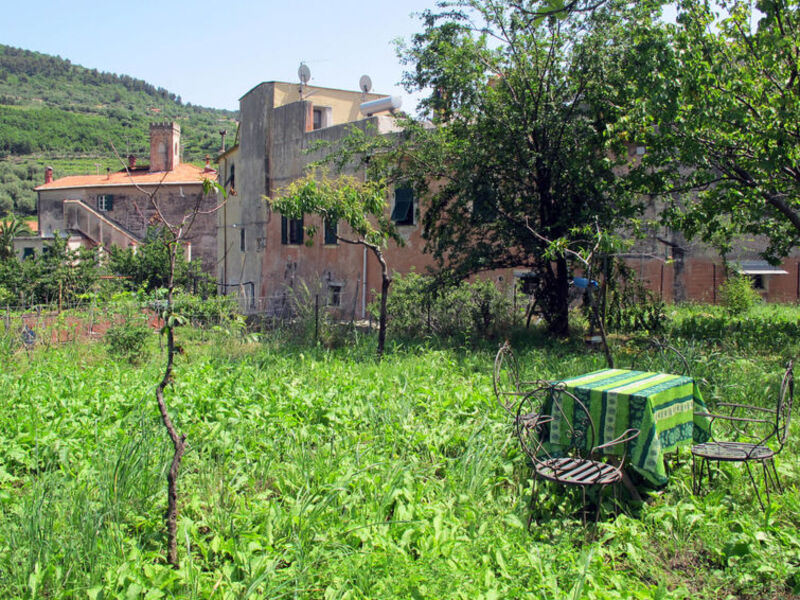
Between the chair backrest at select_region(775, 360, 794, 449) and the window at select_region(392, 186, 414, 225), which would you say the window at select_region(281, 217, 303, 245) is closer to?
the window at select_region(392, 186, 414, 225)

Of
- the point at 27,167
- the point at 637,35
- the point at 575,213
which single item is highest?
the point at 27,167

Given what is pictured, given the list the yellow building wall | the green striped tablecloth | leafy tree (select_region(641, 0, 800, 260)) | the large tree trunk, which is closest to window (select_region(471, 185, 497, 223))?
the large tree trunk

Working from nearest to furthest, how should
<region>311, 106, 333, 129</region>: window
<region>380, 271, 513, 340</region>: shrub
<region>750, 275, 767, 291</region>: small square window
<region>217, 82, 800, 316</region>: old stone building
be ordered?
<region>380, 271, 513, 340</region>: shrub → <region>217, 82, 800, 316</region>: old stone building → <region>750, 275, 767, 291</region>: small square window → <region>311, 106, 333, 129</region>: window

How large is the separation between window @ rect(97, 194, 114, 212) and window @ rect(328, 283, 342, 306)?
92.6 feet

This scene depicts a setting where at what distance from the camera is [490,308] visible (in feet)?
44.3

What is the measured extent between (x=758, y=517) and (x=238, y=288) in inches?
938

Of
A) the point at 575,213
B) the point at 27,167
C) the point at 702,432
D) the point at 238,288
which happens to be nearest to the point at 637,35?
the point at 575,213

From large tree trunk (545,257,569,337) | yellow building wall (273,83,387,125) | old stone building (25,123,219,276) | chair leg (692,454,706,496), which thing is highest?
yellow building wall (273,83,387,125)

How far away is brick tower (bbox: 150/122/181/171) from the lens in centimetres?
4259

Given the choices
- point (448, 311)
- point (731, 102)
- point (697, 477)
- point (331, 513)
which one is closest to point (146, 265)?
point (448, 311)

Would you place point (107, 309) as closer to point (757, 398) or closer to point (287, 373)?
point (287, 373)

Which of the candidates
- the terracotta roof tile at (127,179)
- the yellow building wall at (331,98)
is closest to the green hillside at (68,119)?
the terracotta roof tile at (127,179)

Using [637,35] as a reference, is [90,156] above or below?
above

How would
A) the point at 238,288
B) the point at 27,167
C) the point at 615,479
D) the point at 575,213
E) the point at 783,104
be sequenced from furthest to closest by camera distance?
the point at 27,167, the point at 238,288, the point at 575,213, the point at 783,104, the point at 615,479
